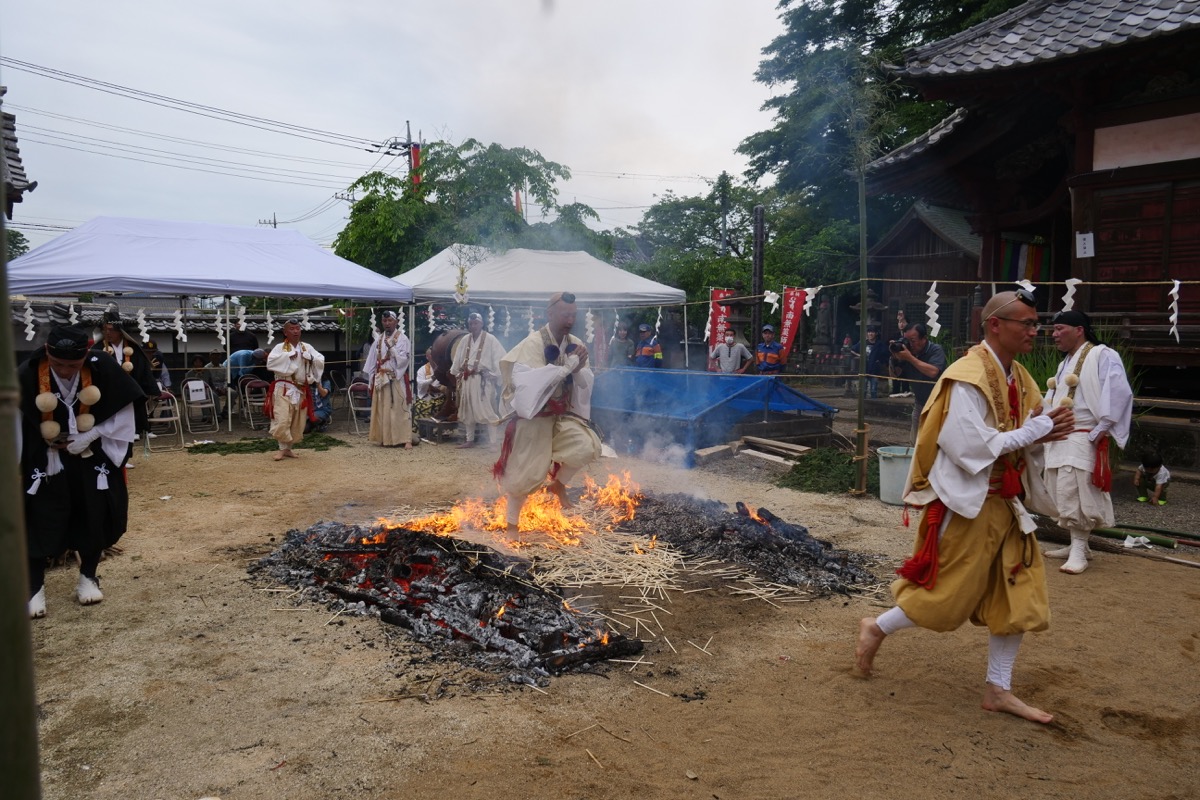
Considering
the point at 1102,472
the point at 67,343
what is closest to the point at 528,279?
the point at 67,343

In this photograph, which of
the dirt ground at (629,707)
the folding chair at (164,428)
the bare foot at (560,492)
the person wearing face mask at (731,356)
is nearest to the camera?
the dirt ground at (629,707)

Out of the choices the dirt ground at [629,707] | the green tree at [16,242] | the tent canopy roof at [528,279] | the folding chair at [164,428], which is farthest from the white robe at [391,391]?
the green tree at [16,242]

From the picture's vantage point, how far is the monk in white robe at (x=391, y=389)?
11828mm

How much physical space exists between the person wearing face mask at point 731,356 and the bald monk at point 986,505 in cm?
1010

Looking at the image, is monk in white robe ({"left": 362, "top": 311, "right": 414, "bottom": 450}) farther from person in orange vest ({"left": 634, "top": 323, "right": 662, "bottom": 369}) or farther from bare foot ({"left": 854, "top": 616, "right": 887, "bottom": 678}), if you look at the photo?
bare foot ({"left": 854, "top": 616, "right": 887, "bottom": 678})

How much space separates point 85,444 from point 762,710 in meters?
4.31

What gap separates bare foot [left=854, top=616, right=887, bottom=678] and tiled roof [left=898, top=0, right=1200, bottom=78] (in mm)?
7116

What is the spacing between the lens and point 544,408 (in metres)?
6.07

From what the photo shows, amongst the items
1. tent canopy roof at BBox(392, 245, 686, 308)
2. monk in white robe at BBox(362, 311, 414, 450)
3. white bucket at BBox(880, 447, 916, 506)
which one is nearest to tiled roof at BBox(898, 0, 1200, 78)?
white bucket at BBox(880, 447, 916, 506)

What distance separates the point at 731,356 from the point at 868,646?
10.3 metres

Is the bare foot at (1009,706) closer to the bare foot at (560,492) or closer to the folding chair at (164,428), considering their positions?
the bare foot at (560,492)

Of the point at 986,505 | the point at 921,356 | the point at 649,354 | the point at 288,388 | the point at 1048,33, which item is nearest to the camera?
the point at 986,505

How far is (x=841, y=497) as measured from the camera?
8195mm

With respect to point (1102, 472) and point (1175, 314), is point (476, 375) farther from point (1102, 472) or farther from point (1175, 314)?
point (1175, 314)
